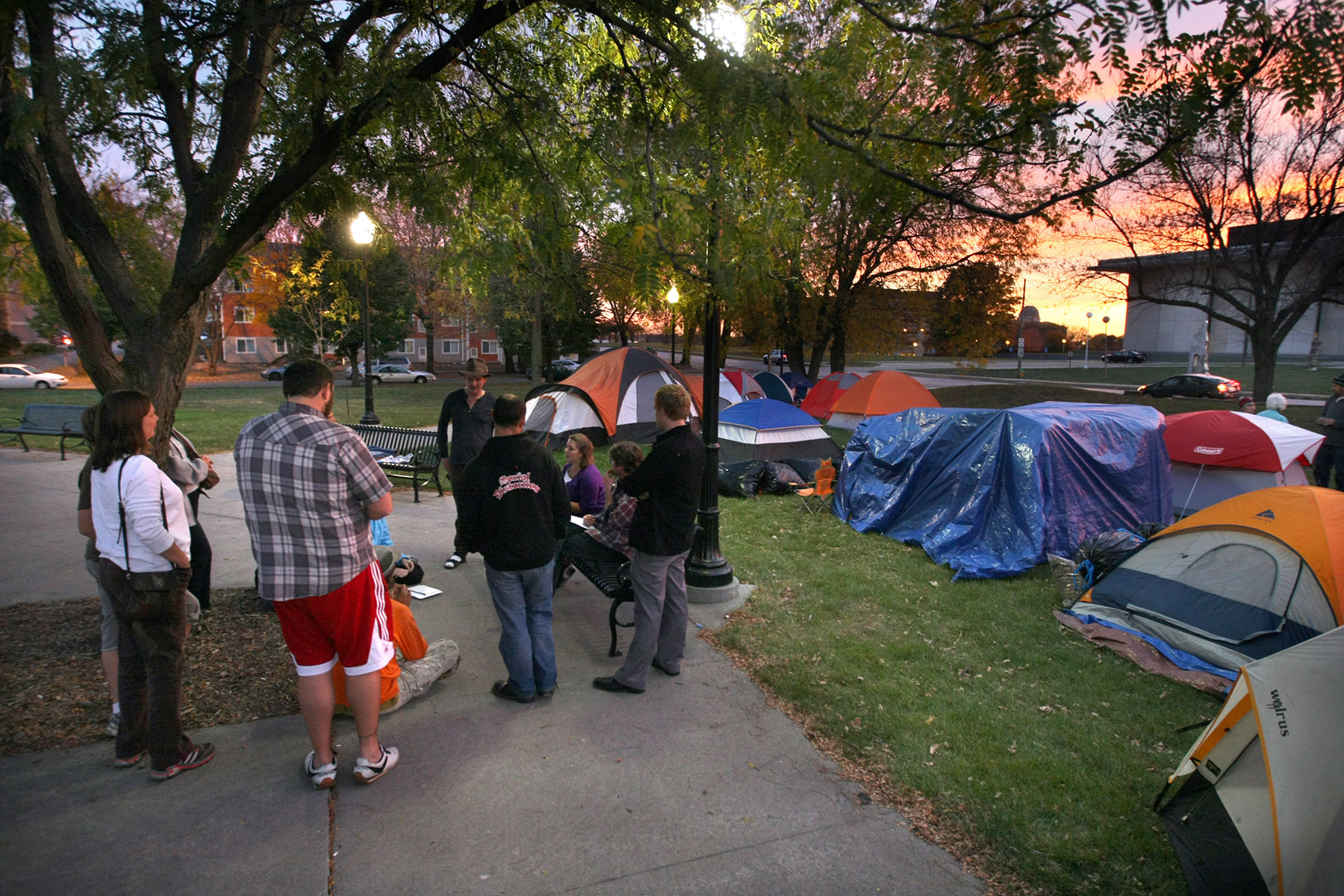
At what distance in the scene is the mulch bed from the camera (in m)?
3.78

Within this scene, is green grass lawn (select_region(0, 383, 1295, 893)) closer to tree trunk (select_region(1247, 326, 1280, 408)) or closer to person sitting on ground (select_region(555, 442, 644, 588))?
person sitting on ground (select_region(555, 442, 644, 588))

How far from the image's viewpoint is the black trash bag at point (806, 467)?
444 inches

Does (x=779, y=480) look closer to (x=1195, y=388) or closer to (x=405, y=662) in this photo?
(x=405, y=662)

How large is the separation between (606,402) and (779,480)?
4.30 m

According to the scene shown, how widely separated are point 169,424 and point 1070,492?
26.4 ft

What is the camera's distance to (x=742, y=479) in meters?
10.8

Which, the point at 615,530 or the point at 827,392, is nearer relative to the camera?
the point at 615,530

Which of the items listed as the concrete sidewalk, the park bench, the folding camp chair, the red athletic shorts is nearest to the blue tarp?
the folding camp chair

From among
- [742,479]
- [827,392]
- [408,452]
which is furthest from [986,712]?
[827,392]

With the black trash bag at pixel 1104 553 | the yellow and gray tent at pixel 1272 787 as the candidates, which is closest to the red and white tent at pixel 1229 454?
the black trash bag at pixel 1104 553

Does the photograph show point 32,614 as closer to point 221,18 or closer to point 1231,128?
point 221,18

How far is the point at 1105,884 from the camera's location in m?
2.95

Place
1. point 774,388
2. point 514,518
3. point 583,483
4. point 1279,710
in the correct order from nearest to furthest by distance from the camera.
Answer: point 1279,710
point 514,518
point 583,483
point 774,388

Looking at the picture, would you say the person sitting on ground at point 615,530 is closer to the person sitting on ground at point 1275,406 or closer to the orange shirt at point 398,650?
the orange shirt at point 398,650
